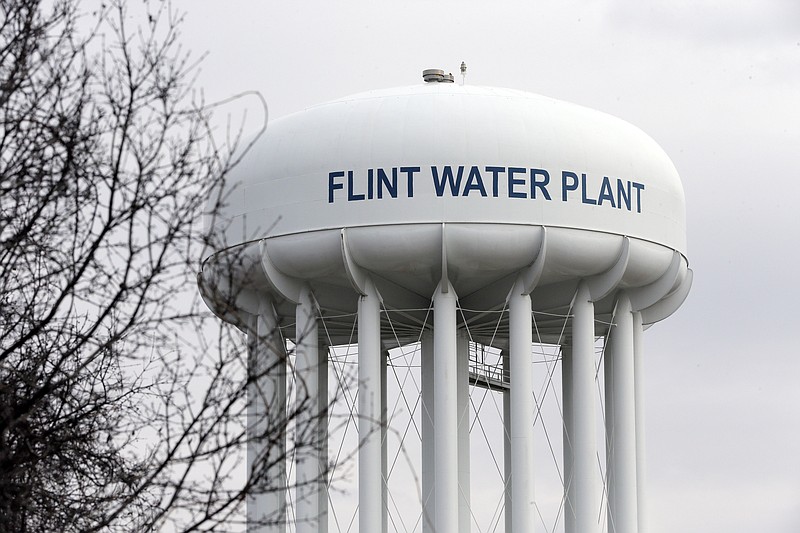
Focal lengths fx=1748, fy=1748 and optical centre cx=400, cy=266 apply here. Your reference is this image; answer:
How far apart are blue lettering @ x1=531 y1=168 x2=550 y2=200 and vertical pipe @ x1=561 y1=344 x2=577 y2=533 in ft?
15.6

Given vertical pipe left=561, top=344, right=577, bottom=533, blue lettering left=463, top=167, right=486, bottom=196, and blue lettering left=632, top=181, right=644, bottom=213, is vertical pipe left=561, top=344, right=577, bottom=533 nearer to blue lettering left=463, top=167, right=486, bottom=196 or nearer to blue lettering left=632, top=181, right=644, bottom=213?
blue lettering left=632, top=181, right=644, bottom=213

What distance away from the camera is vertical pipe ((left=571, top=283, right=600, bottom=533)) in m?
23.6

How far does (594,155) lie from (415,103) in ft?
8.21

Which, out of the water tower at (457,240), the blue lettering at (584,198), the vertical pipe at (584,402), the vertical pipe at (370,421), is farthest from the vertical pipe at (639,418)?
the vertical pipe at (370,421)

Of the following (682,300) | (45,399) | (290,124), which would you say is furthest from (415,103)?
(45,399)

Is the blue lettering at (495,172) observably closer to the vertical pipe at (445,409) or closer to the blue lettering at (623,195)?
the vertical pipe at (445,409)


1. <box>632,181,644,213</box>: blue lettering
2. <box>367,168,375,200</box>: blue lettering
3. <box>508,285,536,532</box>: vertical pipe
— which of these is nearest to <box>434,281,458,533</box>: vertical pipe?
<box>508,285,536,532</box>: vertical pipe

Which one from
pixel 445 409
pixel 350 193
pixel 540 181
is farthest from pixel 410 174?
pixel 445 409

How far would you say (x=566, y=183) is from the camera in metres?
23.0

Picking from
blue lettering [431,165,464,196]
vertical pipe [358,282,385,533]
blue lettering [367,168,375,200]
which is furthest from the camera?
vertical pipe [358,282,385,533]

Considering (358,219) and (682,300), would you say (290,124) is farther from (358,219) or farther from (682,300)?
(682,300)

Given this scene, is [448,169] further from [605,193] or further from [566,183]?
[605,193]

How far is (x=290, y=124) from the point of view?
24.0 m

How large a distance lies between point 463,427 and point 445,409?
8.57 ft
